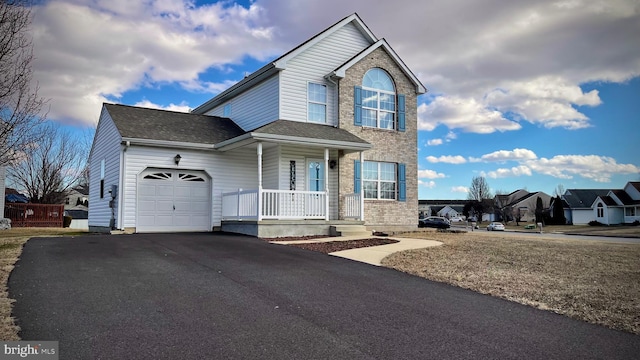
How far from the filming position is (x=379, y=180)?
19.8 m

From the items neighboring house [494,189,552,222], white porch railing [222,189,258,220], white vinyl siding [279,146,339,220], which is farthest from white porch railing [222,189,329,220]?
neighboring house [494,189,552,222]

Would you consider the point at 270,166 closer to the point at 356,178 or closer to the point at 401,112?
the point at 356,178

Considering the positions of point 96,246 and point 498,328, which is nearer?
point 498,328

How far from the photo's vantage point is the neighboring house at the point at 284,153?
16.5m

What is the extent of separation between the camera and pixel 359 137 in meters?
19.1

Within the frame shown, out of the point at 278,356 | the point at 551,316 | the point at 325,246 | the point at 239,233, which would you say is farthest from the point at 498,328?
the point at 239,233

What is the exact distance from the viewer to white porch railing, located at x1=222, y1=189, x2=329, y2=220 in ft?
52.0

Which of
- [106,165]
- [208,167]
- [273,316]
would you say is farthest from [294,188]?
[273,316]

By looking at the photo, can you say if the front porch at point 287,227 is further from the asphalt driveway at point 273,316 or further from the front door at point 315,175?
the asphalt driveway at point 273,316

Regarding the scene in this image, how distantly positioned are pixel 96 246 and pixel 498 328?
9813 mm

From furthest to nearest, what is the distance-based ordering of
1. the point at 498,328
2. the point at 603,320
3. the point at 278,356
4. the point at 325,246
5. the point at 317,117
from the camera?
the point at 317,117, the point at 325,246, the point at 603,320, the point at 498,328, the point at 278,356

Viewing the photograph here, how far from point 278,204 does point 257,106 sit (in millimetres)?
5239

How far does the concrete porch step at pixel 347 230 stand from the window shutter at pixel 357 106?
4569mm

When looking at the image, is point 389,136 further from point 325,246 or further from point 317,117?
point 325,246
